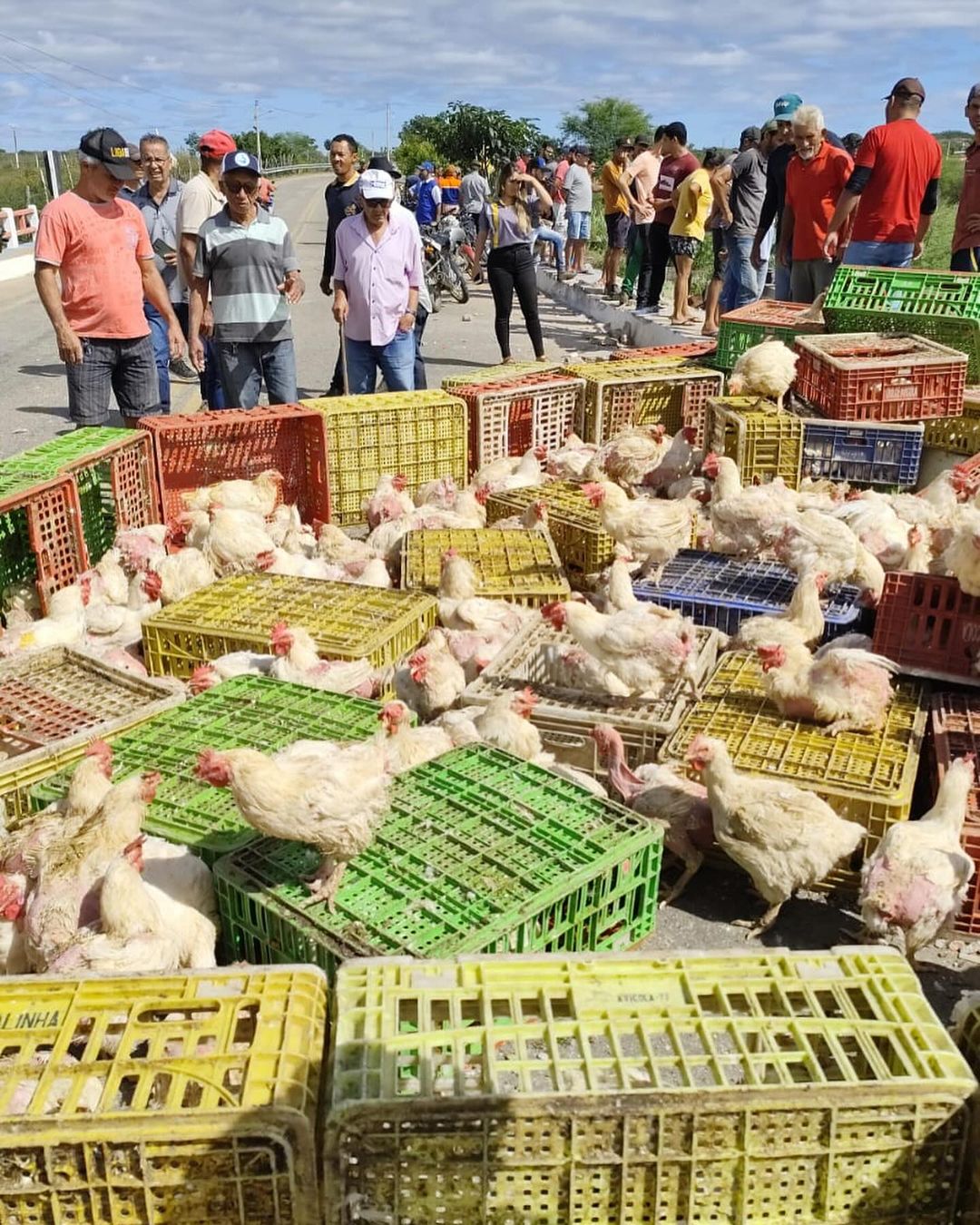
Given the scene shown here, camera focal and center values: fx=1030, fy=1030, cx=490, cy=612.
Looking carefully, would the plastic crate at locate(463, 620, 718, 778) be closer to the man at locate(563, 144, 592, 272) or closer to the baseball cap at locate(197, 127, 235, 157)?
the baseball cap at locate(197, 127, 235, 157)

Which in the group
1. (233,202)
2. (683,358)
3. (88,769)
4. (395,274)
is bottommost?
(88,769)

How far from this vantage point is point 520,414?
8539 millimetres

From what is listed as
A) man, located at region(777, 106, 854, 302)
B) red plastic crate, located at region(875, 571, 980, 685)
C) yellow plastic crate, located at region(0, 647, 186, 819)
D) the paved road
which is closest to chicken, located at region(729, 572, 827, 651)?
red plastic crate, located at region(875, 571, 980, 685)

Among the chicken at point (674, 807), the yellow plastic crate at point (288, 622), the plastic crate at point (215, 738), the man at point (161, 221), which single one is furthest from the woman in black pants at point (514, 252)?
the chicken at point (674, 807)

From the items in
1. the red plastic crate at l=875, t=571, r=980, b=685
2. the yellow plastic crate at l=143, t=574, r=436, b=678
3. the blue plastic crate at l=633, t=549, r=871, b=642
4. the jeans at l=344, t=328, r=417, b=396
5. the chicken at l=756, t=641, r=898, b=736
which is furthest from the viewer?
the jeans at l=344, t=328, r=417, b=396

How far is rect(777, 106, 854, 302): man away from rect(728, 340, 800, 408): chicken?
8.71ft

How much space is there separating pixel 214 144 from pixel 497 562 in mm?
4784

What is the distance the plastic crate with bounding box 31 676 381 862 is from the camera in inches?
149

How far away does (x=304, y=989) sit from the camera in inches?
95.3

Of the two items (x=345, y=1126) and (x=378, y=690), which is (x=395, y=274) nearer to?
(x=378, y=690)

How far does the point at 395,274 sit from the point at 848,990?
279 inches

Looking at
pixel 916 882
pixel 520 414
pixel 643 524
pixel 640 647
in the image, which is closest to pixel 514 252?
pixel 520 414

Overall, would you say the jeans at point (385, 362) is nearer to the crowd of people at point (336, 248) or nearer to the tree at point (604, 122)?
the crowd of people at point (336, 248)

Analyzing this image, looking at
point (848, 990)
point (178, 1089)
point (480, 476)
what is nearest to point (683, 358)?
point (480, 476)
